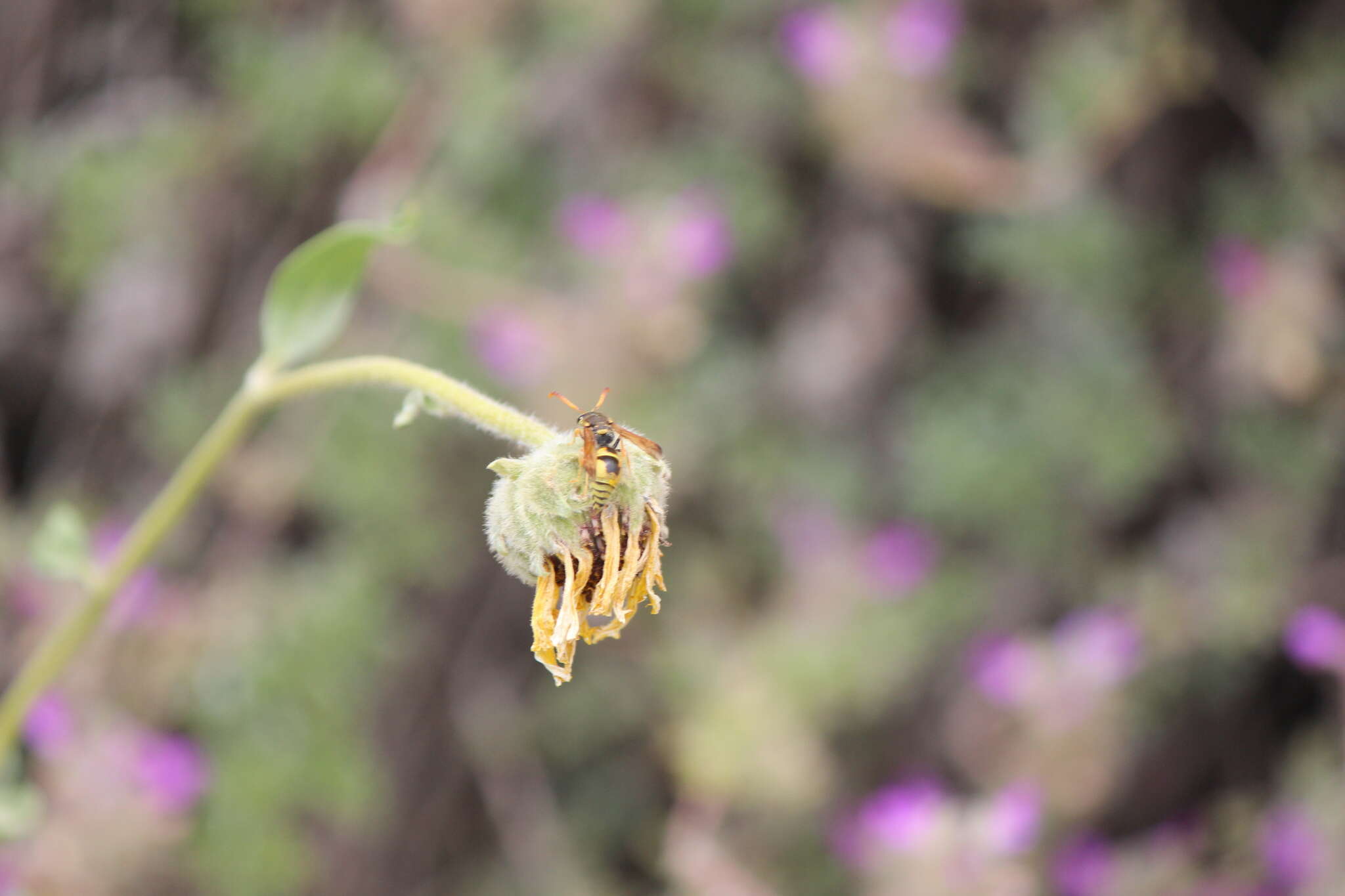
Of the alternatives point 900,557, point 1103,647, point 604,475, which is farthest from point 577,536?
point 900,557

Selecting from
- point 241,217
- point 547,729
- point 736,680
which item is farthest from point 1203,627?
point 241,217

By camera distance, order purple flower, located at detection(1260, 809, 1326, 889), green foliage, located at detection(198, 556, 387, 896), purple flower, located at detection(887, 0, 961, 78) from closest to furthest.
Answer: purple flower, located at detection(1260, 809, 1326, 889), green foliage, located at detection(198, 556, 387, 896), purple flower, located at detection(887, 0, 961, 78)

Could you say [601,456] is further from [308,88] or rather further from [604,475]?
[308,88]

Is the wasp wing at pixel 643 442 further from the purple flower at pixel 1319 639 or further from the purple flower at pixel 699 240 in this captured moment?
the purple flower at pixel 1319 639

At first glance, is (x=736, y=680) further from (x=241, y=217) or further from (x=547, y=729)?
(x=241, y=217)

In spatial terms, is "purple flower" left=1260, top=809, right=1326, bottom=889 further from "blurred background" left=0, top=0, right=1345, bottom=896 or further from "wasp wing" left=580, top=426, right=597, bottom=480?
"wasp wing" left=580, top=426, right=597, bottom=480

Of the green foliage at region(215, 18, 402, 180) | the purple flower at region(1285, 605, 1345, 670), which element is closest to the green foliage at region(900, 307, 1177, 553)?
the purple flower at region(1285, 605, 1345, 670)
